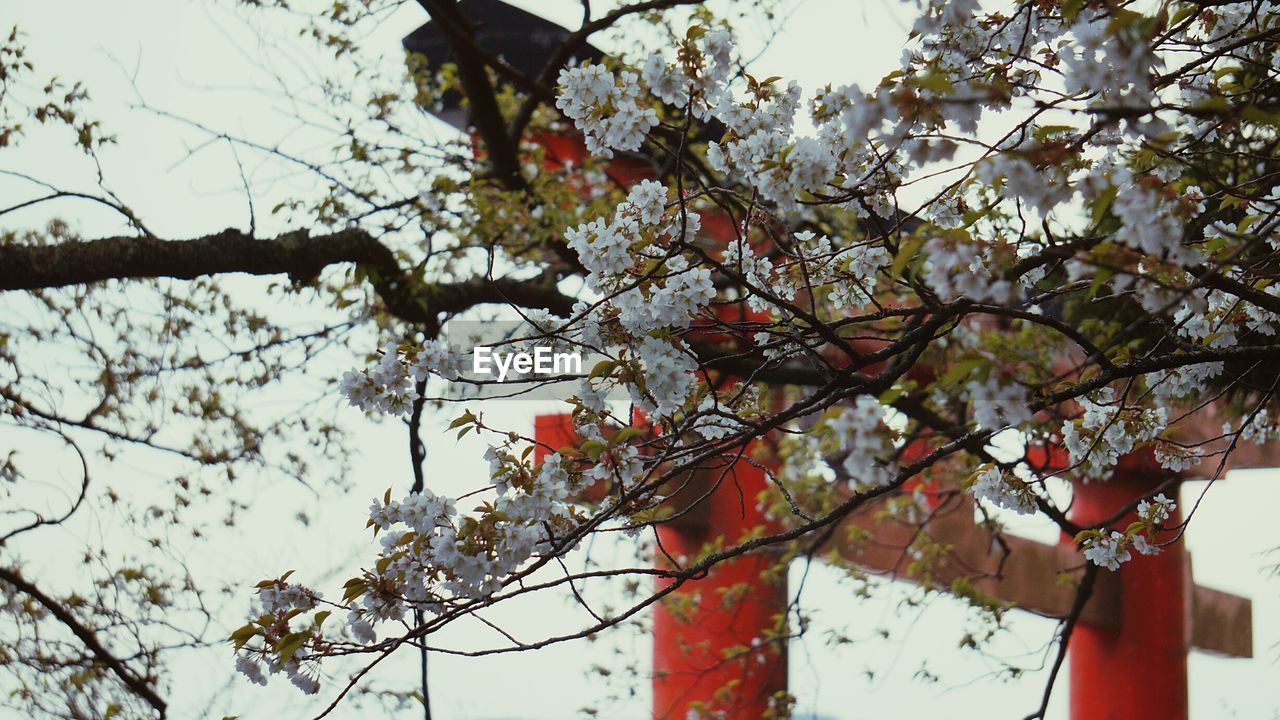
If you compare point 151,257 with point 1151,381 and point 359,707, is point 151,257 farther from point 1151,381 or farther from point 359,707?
point 1151,381

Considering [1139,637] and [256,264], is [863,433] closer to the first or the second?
[256,264]

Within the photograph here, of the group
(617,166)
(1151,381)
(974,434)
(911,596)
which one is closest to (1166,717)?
(911,596)

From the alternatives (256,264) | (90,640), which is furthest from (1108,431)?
(90,640)

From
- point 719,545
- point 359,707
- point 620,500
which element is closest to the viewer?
point 620,500

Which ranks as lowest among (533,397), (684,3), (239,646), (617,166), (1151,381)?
(239,646)

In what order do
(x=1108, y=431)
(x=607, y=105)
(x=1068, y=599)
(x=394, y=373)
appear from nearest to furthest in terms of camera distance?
(x=607, y=105) < (x=394, y=373) < (x=1108, y=431) < (x=1068, y=599)

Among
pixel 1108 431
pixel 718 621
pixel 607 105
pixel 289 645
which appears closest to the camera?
pixel 289 645

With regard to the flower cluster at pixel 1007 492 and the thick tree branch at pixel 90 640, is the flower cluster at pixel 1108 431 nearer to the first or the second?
the flower cluster at pixel 1007 492

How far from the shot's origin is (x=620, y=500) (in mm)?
1756

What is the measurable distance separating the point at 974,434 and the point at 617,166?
4.56 metres

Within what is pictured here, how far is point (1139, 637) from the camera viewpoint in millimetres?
6301

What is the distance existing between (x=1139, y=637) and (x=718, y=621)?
2.40 meters

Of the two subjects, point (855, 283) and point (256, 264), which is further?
point (256, 264)

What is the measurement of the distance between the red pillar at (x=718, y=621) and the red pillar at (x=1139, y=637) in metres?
1.89
